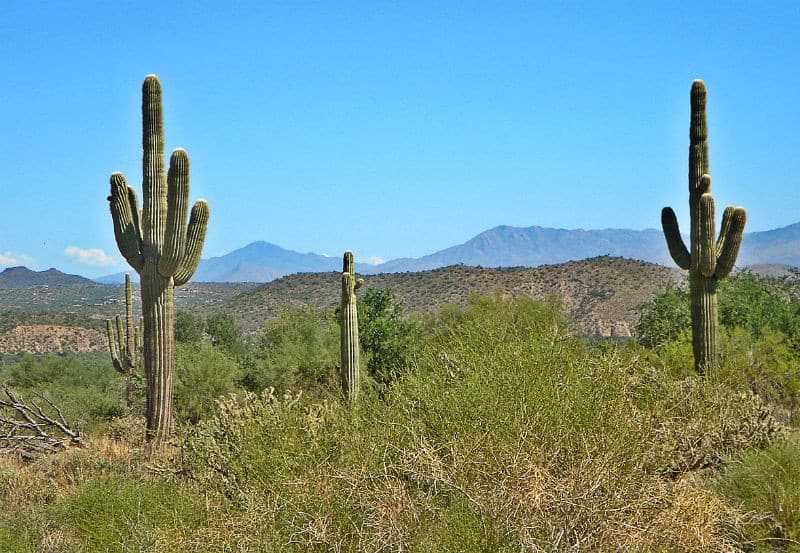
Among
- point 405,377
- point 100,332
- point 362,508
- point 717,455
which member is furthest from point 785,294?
point 100,332

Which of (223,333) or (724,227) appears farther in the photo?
(223,333)

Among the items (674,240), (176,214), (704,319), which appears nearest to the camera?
(176,214)

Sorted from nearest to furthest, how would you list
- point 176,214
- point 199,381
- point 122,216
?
point 176,214 < point 122,216 < point 199,381

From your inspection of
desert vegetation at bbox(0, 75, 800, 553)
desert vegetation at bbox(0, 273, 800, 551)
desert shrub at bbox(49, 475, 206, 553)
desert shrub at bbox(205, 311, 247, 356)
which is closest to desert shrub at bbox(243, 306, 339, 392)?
desert shrub at bbox(205, 311, 247, 356)

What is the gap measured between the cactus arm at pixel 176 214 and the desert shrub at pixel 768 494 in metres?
7.91

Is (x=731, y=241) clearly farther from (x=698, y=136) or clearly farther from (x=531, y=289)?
(x=531, y=289)

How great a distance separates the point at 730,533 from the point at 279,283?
5485 centimetres

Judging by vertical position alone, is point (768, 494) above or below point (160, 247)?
below

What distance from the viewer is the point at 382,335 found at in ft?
82.1

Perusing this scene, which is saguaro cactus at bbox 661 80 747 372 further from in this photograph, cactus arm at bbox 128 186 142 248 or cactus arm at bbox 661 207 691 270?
cactus arm at bbox 128 186 142 248

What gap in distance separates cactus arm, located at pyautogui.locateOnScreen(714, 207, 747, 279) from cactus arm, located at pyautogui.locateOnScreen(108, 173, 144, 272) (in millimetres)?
9511

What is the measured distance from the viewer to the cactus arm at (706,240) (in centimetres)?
1462

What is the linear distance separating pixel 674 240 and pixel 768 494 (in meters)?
7.98

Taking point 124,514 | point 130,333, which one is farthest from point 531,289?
point 124,514
